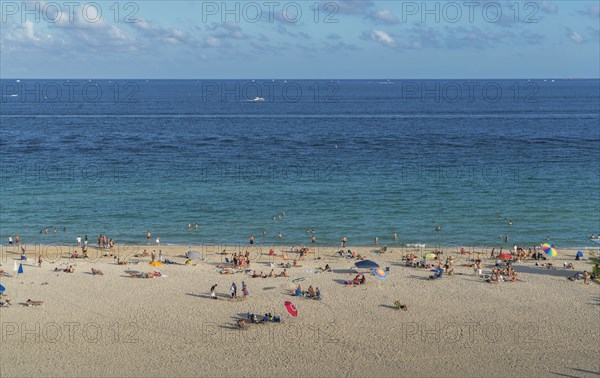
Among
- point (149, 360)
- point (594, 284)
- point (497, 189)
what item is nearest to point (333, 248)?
point (594, 284)

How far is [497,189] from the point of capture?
61.7 m

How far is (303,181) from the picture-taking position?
2581 inches

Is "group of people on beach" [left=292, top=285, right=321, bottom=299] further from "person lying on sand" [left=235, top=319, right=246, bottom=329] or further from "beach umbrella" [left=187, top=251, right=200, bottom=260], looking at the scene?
"beach umbrella" [left=187, top=251, right=200, bottom=260]

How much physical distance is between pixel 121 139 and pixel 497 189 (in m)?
60.0

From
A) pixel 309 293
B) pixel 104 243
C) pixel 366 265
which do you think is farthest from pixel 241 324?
pixel 104 243

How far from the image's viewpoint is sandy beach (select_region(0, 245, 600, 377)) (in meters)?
26.3

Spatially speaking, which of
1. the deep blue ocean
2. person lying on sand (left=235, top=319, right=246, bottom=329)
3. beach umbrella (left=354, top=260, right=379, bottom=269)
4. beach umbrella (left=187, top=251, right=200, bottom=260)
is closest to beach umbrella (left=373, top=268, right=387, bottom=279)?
beach umbrella (left=354, top=260, right=379, bottom=269)

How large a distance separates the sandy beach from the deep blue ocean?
9.94m

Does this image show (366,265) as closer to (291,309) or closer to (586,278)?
(291,309)

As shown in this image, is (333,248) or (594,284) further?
(333,248)

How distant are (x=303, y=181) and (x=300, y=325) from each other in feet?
118

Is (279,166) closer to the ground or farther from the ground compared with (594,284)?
farther from the ground

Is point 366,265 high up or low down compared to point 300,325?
up

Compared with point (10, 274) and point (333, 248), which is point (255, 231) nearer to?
point (333, 248)
